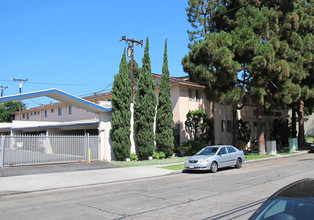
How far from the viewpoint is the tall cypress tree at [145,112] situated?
2106 cm

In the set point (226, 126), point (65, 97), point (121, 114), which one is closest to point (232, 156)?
point (121, 114)

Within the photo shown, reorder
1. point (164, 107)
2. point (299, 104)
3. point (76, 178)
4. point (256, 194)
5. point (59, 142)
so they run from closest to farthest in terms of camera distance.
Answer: point (256, 194) < point (76, 178) < point (59, 142) < point (164, 107) < point (299, 104)

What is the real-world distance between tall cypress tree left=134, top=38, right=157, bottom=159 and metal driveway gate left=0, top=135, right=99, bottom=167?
11.1 ft

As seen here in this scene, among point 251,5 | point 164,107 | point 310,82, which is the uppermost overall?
point 251,5

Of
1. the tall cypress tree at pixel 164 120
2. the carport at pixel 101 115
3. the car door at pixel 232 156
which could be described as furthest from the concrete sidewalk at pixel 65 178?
the tall cypress tree at pixel 164 120

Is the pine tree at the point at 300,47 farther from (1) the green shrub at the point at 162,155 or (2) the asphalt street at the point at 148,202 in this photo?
(2) the asphalt street at the point at 148,202

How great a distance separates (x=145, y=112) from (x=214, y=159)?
7.77m

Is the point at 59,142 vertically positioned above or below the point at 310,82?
below

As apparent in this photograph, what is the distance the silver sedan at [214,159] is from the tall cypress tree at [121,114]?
20.2 feet

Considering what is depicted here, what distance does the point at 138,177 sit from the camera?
13953 millimetres

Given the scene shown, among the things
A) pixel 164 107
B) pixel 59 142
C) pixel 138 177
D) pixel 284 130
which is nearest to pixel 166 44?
pixel 164 107

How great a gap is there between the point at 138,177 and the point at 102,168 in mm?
4298

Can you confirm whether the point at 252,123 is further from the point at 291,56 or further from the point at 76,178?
the point at 76,178

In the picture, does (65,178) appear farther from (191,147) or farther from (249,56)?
(249,56)
